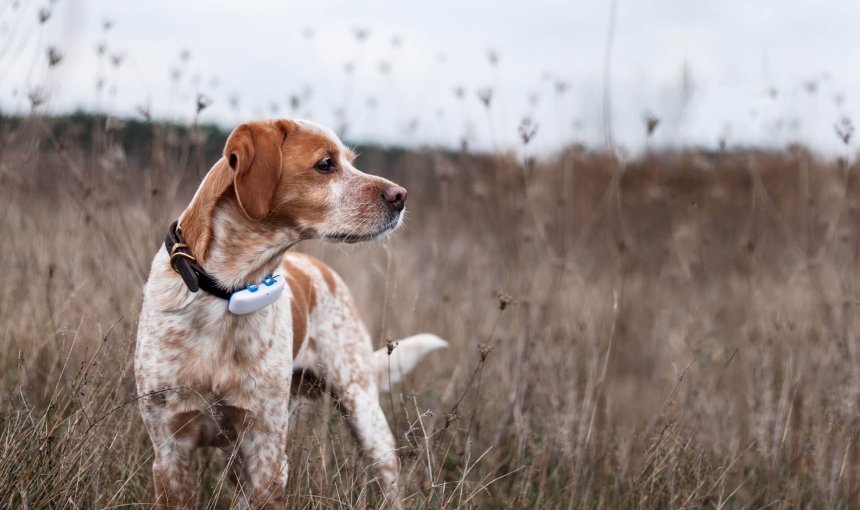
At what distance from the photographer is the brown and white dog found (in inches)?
107

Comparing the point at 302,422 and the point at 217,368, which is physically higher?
the point at 217,368

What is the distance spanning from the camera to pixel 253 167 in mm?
2674

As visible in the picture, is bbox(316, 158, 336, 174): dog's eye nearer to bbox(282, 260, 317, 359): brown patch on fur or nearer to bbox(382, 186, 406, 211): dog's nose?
bbox(382, 186, 406, 211): dog's nose

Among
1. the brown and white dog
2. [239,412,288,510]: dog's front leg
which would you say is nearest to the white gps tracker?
the brown and white dog

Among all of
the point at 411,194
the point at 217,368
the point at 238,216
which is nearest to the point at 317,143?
the point at 238,216

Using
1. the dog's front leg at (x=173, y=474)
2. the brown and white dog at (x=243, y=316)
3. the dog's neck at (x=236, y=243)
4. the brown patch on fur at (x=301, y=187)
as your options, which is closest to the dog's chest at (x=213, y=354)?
the brown and white dog at (x=243, y=316)

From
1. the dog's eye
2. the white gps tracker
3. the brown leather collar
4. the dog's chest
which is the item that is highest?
the dog's eye

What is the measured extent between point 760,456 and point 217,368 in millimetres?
2481

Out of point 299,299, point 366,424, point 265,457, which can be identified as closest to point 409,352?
point 366,424

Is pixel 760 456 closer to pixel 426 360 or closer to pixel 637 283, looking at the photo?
pixel 426 360

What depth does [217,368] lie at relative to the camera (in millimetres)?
2756

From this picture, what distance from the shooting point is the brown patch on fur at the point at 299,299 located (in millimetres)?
3332

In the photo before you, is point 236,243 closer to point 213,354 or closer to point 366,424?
point 213,354

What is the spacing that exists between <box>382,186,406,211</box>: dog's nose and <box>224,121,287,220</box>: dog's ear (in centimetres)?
37
